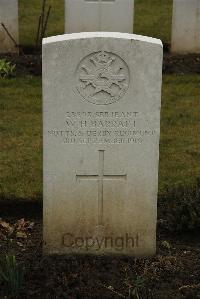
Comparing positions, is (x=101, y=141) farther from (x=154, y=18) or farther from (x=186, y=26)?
(x=154, y=18)

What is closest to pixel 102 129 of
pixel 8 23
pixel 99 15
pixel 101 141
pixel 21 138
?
pixel 101 141

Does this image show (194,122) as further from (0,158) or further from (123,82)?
(123,82)

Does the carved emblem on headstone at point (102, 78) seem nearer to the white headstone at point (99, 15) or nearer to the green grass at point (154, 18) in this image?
the white headstone at point (99, 15)

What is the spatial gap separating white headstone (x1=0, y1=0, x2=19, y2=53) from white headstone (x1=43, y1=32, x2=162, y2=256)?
20.3 ft

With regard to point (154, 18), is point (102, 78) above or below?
below

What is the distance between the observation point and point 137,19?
13.6m

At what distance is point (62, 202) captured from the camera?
4.86 metres

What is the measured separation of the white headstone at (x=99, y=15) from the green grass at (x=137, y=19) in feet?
3.59

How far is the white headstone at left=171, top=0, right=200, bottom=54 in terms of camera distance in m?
10.7

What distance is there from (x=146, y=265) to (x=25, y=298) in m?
0.87

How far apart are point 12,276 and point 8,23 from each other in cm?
686

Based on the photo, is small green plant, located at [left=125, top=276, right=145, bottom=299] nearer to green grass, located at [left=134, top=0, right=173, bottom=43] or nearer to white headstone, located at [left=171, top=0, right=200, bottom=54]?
white headstone, located at [left=171, top=0, right=200, bottom=54]

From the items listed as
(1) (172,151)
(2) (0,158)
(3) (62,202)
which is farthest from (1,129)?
(3) (62,202)

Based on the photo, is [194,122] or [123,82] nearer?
[123,82]
